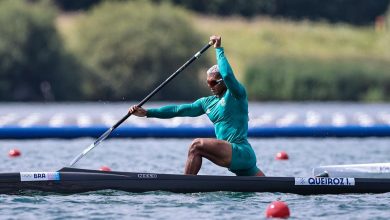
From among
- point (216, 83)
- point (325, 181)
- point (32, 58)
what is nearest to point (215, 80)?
point (216, 83)

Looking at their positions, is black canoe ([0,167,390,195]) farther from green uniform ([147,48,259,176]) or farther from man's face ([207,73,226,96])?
man's face ([207,73,226,96])

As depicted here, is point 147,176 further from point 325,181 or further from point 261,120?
point 261,120

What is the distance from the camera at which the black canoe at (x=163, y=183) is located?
43.8 ft

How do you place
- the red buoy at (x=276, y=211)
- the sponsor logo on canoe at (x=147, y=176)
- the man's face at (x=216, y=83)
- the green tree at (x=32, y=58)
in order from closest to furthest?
the red buoy at (x=276, y=211)
the sponsor logo on canoe at (x=147, y=176)
the man's face at (x=216, y=83)
the green tree at (x=32, y=58)

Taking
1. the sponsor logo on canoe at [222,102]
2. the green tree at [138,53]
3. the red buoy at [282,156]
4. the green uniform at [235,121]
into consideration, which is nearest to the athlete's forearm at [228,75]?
the green uniform at [235,121]

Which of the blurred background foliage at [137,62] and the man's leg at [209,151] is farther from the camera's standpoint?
the blurred background foliage at [137,62]

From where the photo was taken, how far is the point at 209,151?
1334 centimetres

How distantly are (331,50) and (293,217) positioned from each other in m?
56.4

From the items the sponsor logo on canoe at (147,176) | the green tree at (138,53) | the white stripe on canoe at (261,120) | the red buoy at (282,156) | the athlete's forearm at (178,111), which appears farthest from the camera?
the green tree at (138,53)

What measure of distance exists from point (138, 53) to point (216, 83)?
46831 mm

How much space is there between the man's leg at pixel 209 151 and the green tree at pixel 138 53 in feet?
150

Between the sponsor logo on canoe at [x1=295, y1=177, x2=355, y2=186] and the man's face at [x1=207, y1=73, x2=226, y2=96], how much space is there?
1396 millimetres

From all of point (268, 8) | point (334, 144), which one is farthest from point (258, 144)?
point (268, 8)

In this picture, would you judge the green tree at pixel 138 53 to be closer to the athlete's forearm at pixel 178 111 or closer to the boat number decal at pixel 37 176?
the athlete's forearm at pixel 178 111
